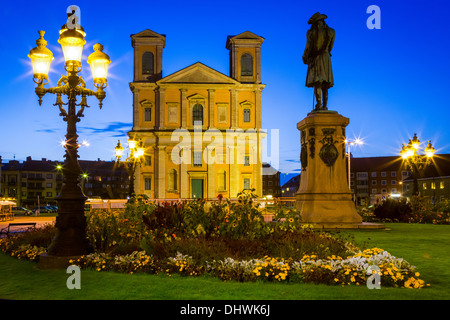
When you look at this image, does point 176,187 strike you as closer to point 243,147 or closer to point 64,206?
point 243,147

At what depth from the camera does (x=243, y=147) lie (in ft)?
199

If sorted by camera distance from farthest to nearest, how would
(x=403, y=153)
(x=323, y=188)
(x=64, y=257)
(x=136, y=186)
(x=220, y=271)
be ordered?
1. (x=136, y=186)
2. (x=403, y=153)
3. (x=323, y=188)
4. (x=64, y=257)
5. (x=220, y=271)

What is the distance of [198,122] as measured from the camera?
61688 millimetres

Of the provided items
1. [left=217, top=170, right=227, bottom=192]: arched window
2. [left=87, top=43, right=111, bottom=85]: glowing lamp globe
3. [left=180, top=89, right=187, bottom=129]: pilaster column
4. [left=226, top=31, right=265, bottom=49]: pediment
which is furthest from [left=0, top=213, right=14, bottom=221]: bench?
[left=226, top=31, right=265, bottom=49]: pediment

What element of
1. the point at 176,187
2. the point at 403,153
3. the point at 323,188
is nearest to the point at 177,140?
the point at 176,187

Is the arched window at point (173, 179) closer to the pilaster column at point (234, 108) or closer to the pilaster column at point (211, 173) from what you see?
the pilaster column at point (211, 173)

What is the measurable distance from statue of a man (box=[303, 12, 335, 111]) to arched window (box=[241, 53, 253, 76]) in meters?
46.6

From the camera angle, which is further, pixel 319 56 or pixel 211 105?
pixel 211 105

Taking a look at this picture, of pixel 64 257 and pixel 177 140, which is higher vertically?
pixel 177 140

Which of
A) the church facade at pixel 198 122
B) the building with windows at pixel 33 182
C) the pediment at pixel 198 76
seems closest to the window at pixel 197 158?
the church facade at pixel 198 122

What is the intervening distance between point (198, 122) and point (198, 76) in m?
6.19

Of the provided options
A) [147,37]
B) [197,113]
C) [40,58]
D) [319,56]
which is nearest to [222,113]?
[197,113]

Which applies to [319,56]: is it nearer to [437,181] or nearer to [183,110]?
[183,110]
